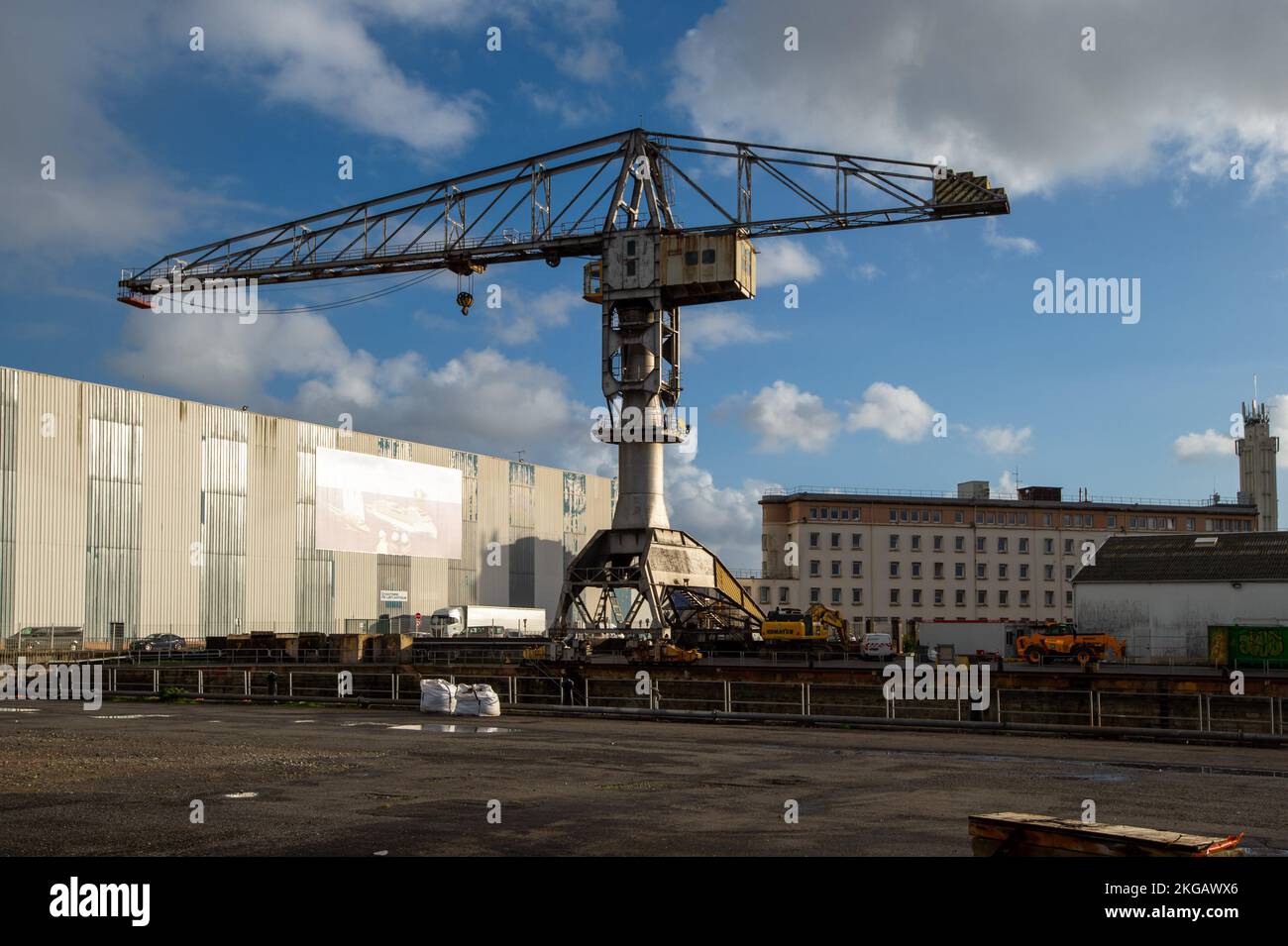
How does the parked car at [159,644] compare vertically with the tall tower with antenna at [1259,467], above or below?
below

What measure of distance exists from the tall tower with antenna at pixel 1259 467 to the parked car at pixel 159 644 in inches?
4538

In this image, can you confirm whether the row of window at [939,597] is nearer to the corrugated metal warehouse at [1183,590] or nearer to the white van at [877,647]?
the corrugated metal warehouse at [1183,590]

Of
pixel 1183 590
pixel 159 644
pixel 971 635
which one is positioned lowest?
pixel 971 635

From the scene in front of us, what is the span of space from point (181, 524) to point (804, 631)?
113 feet

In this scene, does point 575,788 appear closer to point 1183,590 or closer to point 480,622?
point 1183,590

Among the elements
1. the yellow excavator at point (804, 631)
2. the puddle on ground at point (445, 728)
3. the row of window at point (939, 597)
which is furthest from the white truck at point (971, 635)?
the puddle on ground at point (445, 728)

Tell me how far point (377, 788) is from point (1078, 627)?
5198cm

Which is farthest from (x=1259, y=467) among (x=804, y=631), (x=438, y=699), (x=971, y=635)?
(x=438, y=699)

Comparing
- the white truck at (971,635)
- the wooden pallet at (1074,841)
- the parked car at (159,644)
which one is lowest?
the white truck at (971,635)

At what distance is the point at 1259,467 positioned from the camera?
136000 millimetres

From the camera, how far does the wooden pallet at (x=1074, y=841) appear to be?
891 cm

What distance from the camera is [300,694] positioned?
38344mm

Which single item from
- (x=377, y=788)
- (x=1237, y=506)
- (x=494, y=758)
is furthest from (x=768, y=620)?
(x=1237, y=506)
